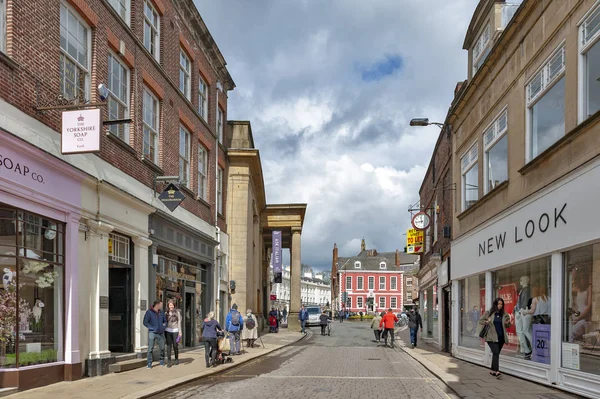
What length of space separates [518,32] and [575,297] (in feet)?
21.3

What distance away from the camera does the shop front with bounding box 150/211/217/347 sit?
18594mm

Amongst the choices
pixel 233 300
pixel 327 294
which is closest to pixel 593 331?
pixel 233 300

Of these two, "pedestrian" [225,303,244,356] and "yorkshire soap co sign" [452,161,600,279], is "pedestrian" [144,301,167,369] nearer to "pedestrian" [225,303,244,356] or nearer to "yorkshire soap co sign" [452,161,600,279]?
"pedestrian" [225,303,244,356]

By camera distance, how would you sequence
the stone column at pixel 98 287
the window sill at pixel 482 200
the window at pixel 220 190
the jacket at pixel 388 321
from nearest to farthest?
the stone column at pixel 98 287
the window sill at pixel 482 200
the jacket at pixel 388 321
the window at pixel 220 190

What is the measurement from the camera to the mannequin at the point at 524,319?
13.4 metres

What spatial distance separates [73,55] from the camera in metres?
13.5

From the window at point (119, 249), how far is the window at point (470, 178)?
9750mm

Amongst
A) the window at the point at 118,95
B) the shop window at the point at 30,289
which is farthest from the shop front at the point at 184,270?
the shop window at the point at 30,289

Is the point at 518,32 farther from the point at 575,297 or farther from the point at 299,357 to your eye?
the point at 299,357

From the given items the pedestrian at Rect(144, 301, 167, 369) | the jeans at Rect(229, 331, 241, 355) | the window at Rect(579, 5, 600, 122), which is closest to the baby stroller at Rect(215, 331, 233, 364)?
the pedestrian at Rect(144, 301, 167, 369)

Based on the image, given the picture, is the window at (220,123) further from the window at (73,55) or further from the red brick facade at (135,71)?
the window at (73,55)

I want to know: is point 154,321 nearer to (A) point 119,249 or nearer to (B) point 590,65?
(A) point 119,249

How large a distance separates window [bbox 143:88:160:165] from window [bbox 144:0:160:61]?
1335mm

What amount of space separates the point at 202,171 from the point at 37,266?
13.3 m
